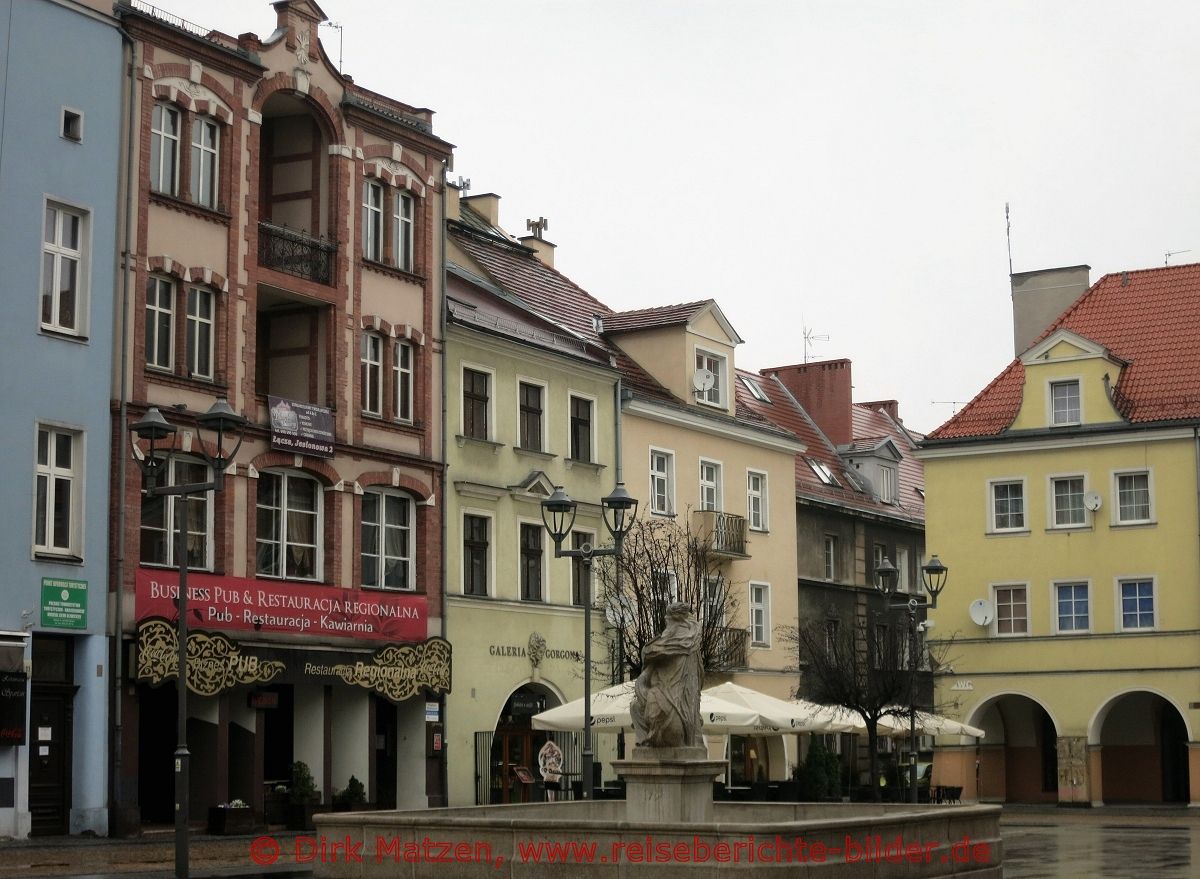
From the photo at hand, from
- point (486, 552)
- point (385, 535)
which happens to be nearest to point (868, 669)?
point (486, 552)

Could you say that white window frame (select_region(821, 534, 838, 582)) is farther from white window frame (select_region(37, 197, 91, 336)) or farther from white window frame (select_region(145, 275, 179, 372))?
white window frame (select_region(37, 197, 91, 336))

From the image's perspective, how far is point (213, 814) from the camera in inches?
1309

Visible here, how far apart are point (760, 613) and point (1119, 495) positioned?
9.97 metres

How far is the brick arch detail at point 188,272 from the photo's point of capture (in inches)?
1334

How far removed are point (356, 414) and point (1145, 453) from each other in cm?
2283

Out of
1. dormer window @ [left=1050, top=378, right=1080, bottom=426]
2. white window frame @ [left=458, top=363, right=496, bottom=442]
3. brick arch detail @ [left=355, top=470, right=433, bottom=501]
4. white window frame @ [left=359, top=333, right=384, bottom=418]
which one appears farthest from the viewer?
dormer window @ [left=1050, top=378, right=1080, bottom=426]

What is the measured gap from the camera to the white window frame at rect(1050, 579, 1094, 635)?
51.4m

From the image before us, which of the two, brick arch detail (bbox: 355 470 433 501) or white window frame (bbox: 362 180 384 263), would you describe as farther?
white window frame (bbox: 362 180 384 263)

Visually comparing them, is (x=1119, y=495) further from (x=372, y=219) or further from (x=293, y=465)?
(x=293, y=465)

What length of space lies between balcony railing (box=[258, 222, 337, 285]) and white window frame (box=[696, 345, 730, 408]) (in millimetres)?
14608

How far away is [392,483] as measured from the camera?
3928cm

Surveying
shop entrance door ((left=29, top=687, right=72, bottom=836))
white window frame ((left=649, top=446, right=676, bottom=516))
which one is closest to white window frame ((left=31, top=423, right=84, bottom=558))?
shop entrance door ((left=29, top=687, right=72, bottom=836))

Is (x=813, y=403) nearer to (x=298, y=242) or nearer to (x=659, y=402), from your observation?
(x=659, y=402)

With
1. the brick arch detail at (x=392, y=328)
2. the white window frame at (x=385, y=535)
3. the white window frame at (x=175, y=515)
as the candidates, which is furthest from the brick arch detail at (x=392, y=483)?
the white window frame at (x=175, y=515)
